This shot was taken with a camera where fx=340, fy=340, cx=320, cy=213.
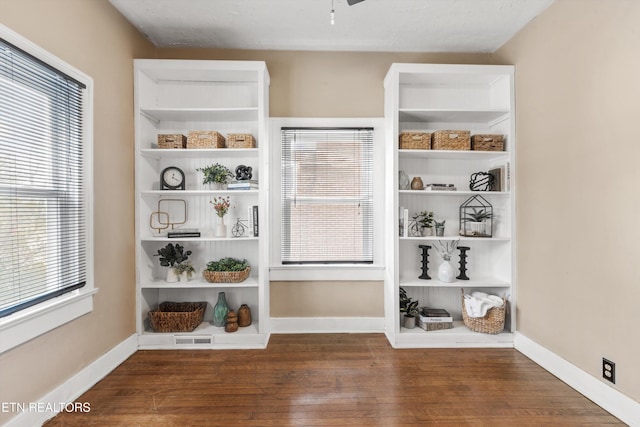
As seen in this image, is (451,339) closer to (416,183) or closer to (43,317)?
(416,183)

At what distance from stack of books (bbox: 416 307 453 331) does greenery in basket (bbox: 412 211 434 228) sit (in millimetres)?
797

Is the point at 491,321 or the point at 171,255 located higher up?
the point at 171,255

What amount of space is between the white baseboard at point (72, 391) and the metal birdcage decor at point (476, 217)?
3.09 meters

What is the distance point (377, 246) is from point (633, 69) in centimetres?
218

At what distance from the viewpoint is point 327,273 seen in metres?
3.31

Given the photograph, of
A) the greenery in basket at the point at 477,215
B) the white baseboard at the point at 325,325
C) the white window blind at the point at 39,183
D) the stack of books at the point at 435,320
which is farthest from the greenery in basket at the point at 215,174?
the greenery in basket at the point at 477,215

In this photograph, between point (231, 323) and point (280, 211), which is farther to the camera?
point (280, 211)

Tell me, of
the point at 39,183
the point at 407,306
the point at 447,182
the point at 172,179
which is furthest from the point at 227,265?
the point at 447,182

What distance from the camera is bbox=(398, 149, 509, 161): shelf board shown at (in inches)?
117

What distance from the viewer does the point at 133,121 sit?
114 inches

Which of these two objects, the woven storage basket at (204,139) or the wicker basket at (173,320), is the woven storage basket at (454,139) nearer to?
the woven storage basket at (204,139)

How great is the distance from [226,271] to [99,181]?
1187 millimetres

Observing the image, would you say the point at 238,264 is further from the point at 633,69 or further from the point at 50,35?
the point at 633,69

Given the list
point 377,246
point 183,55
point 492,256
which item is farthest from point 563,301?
point 183,55
